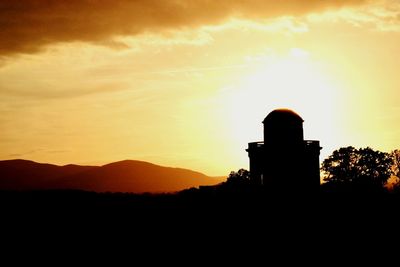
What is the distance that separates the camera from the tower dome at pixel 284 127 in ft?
139

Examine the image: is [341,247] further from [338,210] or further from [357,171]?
[357,171]

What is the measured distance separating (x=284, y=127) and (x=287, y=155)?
2.47m

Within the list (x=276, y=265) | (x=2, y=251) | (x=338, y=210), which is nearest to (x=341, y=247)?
(x=276, y=265)

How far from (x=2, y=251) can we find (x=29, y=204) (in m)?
10.6

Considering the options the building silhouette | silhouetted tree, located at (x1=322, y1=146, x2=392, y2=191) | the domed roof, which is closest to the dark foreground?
the building silhouette

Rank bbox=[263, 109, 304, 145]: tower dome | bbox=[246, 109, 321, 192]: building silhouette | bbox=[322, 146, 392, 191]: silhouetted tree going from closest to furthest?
bbox=[263, 109, 304, 145]: tower dome
bbox=[246, 109, 321, 192]: building silhouette
bbox=[322, 146, 392, 191]: silhouetted tree

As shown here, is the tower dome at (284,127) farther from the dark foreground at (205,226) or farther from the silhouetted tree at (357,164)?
the silhouetted tree at (357,164)

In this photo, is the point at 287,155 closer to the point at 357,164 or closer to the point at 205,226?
the point at 205,226

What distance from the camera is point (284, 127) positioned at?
139 feet

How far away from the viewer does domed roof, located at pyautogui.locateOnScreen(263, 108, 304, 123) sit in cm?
4250

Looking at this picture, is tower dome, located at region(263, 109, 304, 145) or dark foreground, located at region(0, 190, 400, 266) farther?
tower dome, located at region(263, 109, 304, 145)

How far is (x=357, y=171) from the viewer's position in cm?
7794

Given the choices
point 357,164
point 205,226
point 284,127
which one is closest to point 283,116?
point 284,127

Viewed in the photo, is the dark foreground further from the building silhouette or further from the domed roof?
the domed roof
